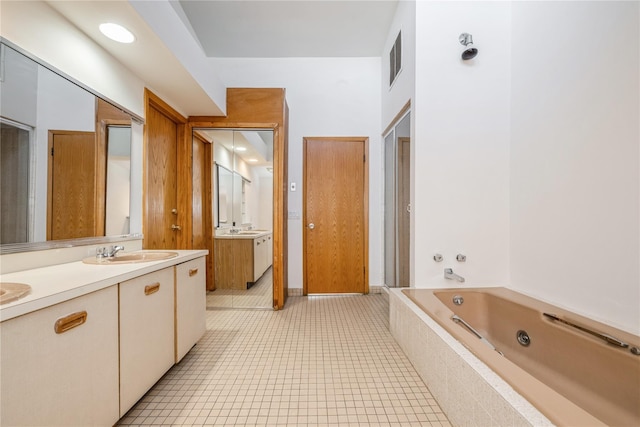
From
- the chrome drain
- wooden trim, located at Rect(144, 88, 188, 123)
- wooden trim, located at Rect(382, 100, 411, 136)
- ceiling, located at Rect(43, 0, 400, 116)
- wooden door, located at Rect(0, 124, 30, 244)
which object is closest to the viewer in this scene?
wooden door, located at Rect(0, 124, 30, 244)

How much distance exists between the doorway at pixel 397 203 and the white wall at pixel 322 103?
142mm

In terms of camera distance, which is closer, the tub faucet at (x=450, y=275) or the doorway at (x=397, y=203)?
the tub faucet at (x=450, y=275)

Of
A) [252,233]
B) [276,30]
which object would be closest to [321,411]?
[252,233]

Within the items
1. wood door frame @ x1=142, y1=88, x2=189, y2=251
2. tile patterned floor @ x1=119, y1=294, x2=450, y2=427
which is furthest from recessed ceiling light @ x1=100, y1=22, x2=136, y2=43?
tile patterned floor @ x1=119, y1=294, x2=450, y2=427

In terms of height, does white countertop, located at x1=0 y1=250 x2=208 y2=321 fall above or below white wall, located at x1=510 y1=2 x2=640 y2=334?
below

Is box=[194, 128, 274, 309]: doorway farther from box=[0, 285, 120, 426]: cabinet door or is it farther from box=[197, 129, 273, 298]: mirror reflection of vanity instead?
box=[0, 285, 120, 426]: cabinet door

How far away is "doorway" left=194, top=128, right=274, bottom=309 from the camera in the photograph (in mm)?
2779

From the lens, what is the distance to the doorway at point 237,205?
9.12 ft

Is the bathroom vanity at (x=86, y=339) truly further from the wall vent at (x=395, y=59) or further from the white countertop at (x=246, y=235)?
the wall vent at (x=395, y=59)

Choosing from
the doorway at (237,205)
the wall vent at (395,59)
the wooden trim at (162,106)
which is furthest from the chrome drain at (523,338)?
the wooden trim at (162,106)

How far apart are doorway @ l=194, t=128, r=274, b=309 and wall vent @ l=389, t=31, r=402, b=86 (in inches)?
57.1

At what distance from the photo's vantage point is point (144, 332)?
1312mm

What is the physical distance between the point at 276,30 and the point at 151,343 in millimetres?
3119

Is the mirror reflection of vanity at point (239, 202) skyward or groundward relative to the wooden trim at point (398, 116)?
groundward
